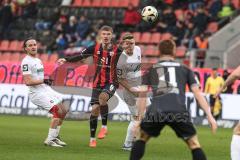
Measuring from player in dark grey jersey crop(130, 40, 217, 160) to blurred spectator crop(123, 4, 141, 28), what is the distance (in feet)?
69.0

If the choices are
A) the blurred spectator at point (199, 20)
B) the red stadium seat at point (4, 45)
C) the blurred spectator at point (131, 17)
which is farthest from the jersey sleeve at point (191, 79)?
the red stadium seat at point (4, 45)

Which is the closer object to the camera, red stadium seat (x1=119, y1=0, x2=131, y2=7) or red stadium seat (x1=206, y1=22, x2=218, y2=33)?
red stadium seat (x1=206, y1=22, x2=218, y2=33)

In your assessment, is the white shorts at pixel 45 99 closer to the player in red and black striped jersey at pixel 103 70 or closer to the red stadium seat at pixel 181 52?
the player in red and black striped jersey at pixel 103 70

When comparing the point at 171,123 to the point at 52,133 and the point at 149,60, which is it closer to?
the point at 52,133

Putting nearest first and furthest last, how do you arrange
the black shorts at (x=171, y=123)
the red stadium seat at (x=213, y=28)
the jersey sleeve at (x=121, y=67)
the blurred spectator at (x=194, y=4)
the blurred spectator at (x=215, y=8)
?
the black shorts at (x=171, y=123) → the jersey sleeve at (x=121, y=67) → the red stadium seat at (x=213, y=28) → the blurred spectator at (x=215, y=8) → the blurred spectator at (x=194, y=4)

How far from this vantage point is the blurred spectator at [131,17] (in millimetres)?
30562

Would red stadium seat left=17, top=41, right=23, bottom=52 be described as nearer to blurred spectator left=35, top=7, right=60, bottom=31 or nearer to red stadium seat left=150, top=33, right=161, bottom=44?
blurred spectator left=35, top=7, right=60, bottom=31

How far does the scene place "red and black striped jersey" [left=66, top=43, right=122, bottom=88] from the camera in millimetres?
14734

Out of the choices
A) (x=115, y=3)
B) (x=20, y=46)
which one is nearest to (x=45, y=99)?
(x=20, y=46)

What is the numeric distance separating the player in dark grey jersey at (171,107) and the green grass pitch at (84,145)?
2954 millimetres

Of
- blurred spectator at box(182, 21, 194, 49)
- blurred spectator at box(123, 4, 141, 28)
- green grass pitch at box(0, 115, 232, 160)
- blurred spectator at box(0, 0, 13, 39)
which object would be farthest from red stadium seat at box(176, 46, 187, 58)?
blurred spectator at box(0, 0, 13, 39)

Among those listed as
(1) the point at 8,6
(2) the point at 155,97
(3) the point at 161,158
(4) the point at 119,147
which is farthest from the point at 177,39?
(2) the point at 155,97

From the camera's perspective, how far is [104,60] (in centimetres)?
1483

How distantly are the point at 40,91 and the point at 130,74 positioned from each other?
1.92m
